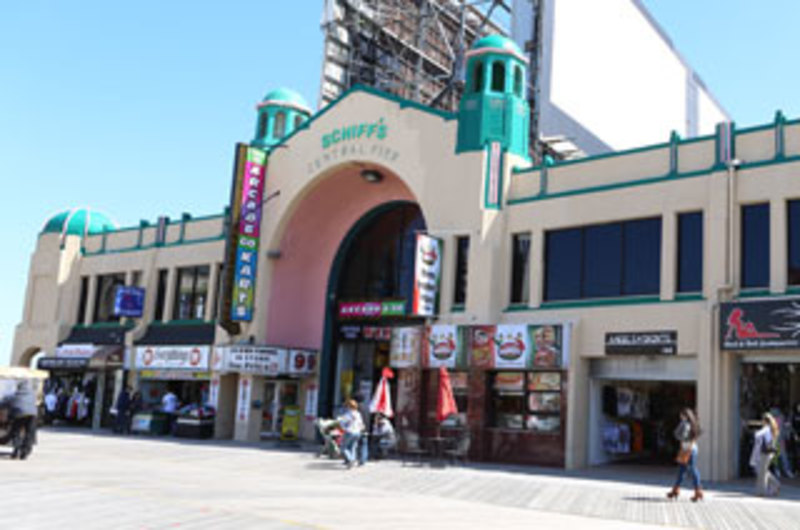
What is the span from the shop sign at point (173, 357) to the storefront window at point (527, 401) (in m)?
12.3

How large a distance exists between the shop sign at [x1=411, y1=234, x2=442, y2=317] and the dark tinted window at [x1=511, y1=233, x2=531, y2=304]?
228 cm

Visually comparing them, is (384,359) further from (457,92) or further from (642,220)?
(457,92)

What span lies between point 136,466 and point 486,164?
42.6 ft

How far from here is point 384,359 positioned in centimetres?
2934

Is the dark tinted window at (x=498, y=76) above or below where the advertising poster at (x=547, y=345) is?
above

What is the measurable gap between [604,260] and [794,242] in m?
4.89

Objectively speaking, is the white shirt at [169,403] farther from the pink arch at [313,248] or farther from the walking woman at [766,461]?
the walking woman at [766,461]

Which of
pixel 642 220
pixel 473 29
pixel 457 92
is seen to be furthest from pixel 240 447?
pixel 473 29

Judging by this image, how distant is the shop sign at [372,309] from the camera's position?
28.0 metres

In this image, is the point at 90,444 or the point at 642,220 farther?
the point at 90,444

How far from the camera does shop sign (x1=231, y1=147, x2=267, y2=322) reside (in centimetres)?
3009

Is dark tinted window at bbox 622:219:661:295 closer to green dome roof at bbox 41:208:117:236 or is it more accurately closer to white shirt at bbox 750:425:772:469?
white shirt at bbox 750:425:772:469

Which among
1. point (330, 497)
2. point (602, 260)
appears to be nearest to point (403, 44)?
point (602, 260)

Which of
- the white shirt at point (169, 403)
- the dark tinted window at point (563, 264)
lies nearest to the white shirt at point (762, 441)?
the dark tinted window at point (563, 264)
